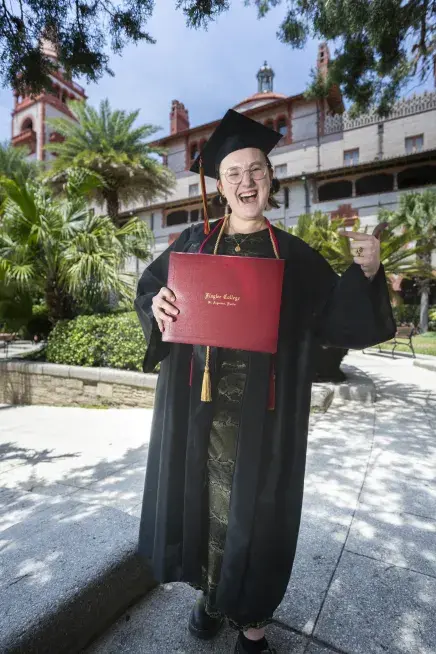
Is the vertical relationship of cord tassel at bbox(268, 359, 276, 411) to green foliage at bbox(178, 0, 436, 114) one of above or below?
below

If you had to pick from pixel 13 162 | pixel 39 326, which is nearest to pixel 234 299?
pixel 39 326

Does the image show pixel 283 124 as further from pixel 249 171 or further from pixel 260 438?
pixel 260 438

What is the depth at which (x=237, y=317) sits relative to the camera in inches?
51.3

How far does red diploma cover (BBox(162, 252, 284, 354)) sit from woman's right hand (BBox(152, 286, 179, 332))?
0.08 m

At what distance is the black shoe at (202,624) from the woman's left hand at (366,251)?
1.58m

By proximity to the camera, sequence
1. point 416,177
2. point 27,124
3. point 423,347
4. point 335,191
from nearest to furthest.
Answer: point 423,347, point 416,177, point 335,191, point 27,124

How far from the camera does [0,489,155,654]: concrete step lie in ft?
4.63

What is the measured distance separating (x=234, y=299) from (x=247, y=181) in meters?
0.57

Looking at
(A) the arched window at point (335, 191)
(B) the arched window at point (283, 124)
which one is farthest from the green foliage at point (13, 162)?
(A) the arched window at point (335, 191)

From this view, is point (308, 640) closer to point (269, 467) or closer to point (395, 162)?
point (269, 467)

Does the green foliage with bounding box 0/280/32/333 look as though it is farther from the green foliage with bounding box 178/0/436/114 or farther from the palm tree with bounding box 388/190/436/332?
the palm tree with bounding box 388/190/436/332

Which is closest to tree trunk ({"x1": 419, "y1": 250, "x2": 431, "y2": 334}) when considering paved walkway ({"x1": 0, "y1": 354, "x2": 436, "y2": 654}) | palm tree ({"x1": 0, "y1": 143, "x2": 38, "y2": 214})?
paved walkway ({"x1": 0, "y1": 354, "x2": 436, "y2": 654})

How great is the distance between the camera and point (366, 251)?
1439 mm

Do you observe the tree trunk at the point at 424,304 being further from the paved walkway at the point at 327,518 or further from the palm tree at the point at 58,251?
the palm tree at the point at 58,251
